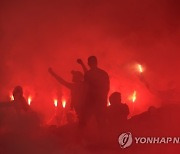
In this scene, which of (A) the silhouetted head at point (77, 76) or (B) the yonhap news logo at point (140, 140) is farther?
(A) the silhouetted head at point (77, 76)

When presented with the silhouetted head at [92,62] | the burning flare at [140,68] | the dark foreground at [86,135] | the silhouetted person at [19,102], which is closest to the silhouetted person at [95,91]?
the silhouetted head at [92,62]

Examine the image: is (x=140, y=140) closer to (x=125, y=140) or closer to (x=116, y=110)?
(x=125, y=140)

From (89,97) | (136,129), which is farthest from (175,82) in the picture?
(89,97)

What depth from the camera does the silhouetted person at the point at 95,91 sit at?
3.08 m

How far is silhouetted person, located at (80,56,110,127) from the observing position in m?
3.08

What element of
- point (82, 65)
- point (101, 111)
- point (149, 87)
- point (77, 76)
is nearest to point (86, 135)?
point (101, 111)

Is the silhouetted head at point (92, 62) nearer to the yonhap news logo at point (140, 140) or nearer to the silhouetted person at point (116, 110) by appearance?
the silhouetted person at point (116, 110)

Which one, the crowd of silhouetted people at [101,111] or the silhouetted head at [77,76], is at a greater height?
the silhouetted head at [77,76]

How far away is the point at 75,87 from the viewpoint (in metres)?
3.10

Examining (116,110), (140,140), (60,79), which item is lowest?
(140,140)

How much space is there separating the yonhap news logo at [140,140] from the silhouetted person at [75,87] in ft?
1.76

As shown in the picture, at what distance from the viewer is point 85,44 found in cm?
318

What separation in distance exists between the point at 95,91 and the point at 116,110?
0.99 feet

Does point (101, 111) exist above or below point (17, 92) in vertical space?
below
